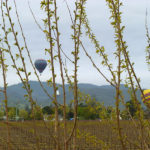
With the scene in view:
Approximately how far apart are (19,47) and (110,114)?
1283 mm

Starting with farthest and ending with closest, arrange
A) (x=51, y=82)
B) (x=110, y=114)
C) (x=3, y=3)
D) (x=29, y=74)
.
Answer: (x=110, y=114) < (x=3, y=3) < (x=29, y=74) < (x=51, y=82)

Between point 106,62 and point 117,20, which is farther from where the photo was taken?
point 106,62

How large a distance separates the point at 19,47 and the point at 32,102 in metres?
0.50

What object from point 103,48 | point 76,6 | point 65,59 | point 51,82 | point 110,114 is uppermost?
point 76,6

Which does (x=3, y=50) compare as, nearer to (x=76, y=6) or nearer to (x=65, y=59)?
(x=65, y=59)

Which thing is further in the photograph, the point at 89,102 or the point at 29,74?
the point at 89,102

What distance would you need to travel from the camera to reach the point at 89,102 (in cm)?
241

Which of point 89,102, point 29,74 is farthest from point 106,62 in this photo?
point 29,74

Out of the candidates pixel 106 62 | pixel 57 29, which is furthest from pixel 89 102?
pixel 57 29

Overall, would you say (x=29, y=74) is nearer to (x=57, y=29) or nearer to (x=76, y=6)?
(x=57, y=29)

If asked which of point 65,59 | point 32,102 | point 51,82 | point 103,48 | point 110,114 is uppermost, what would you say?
point 103,48

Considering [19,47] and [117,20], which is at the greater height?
[117,20]

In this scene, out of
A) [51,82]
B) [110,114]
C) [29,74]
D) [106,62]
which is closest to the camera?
[51,82]

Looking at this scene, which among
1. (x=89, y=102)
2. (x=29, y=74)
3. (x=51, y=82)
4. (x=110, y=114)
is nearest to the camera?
(x=51, y=82)
